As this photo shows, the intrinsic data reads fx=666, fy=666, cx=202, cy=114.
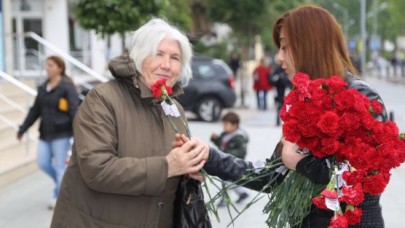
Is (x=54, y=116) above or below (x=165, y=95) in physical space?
below

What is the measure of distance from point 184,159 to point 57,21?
21.6 m

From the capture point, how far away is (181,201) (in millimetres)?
2783

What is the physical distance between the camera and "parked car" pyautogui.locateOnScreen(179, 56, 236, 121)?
55.6ft

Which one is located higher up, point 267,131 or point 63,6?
point 63,6

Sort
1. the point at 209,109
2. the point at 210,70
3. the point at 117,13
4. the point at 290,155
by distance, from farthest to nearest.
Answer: the point at 210,70
the point at 209,109
the point at 117,13
the point at 290,155

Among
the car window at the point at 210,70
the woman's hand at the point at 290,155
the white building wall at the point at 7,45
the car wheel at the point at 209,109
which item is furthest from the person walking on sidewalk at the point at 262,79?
the woman's hand at the point at 290,155

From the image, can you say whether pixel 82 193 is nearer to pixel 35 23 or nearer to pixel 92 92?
pixel 92 92

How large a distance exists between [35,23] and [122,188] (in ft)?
73.5

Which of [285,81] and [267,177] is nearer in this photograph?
→ [267,177]

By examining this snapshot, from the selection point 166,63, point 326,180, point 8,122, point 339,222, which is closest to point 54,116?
point 8,122

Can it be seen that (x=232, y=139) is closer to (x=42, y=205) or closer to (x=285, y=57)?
(x=42, y=205)

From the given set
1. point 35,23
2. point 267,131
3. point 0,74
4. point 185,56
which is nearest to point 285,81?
point 267,131

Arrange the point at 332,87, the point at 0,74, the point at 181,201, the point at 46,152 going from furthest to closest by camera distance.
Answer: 1. the point at 0,74
2. the point at 46,152
3. the point at 181,201
4. the point at 332,87

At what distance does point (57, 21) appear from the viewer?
2331 cm
